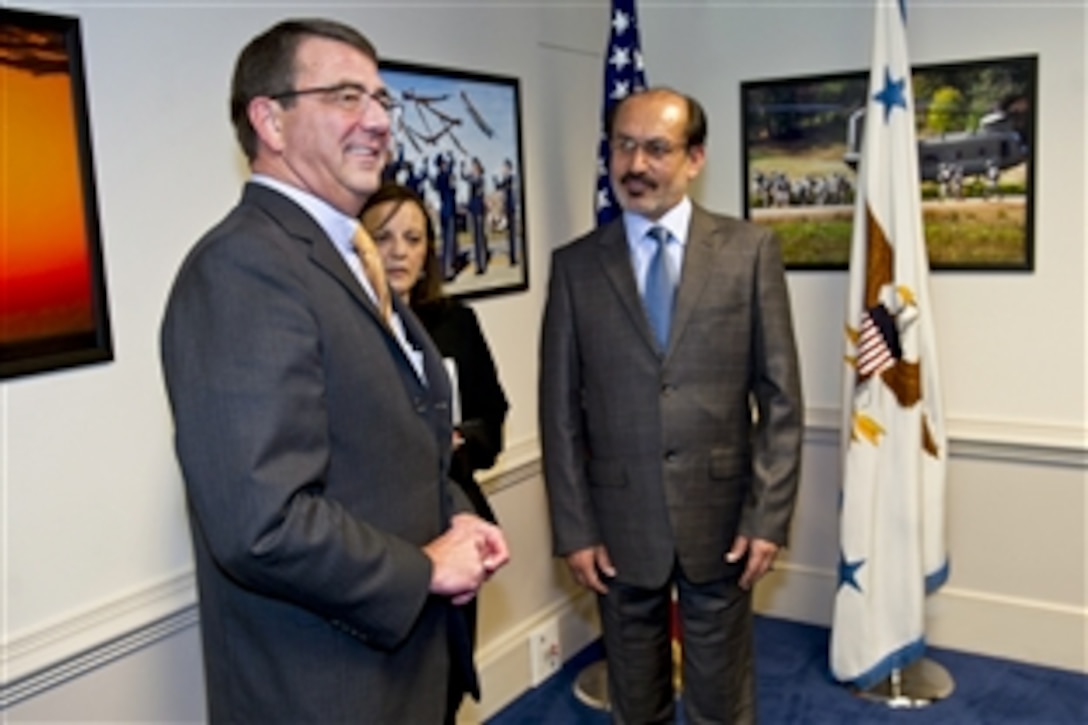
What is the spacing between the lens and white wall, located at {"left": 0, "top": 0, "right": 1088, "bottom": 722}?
180 centimetres

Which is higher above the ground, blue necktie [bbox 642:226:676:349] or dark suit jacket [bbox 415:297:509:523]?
blue necktie [bbox 642:226:676:349]

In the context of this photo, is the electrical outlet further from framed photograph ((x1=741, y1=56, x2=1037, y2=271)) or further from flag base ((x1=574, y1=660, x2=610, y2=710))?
framed photograph ((x1=741, y1=56, x2=1037, y2=271))

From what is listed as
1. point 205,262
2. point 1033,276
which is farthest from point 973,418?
point 205,262

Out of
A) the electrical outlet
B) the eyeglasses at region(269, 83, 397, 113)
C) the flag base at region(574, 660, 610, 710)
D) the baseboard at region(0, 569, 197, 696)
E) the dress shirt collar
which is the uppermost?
the eyeglasses at region(269, 83, 397, 113)

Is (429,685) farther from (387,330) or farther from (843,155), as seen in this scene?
(843,155)

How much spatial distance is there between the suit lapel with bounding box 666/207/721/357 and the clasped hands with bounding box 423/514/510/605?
0.91 metres

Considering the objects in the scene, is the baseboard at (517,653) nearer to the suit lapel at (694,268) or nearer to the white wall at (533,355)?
the white wall at (533,355)

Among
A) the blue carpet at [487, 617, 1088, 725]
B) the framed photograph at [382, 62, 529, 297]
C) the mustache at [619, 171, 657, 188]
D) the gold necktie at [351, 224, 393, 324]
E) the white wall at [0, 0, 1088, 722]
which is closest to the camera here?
the gold necktie at [351, 224, 393, 324]

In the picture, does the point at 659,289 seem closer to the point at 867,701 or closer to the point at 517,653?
the point at 517,653

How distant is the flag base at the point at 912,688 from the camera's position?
114 inches

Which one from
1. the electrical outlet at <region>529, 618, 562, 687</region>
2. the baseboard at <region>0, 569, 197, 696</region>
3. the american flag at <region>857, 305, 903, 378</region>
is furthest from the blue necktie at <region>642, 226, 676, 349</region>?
the electrical outlet at <region>529, 618, 562, 687</region>

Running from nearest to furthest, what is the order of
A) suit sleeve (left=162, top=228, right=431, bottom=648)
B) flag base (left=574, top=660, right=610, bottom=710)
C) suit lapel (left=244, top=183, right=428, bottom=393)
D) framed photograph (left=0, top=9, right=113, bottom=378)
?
1. suit sleeve (left=162, top=228, right=431, bottom=648)
2. suit lapel (left=244, top=183, right=428, bottom=393)
3. framed photograph (left=0, top=9, right=113, bottom=378)
4. flag base (left=574, top=660, right=610, bottom=710)

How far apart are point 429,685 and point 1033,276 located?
2.37 metres

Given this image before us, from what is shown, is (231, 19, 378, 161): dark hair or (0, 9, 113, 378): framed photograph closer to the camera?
(231, 19, 378, 161): dark hair
